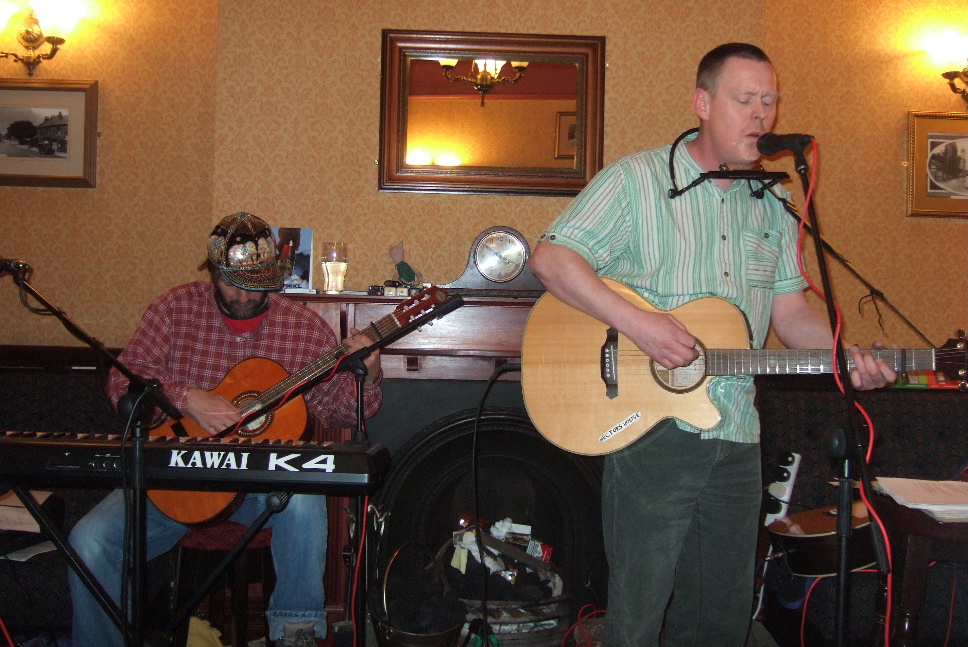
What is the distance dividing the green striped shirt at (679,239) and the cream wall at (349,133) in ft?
4.71

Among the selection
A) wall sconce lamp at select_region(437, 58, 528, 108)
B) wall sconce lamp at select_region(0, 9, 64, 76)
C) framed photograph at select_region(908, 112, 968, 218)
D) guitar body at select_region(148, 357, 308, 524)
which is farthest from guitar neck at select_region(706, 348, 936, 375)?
wall sconce lamp at select_region(0, 9, 64, 76)

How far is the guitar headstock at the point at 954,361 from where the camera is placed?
1613mm

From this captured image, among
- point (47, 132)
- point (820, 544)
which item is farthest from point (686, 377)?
point (47, 132)

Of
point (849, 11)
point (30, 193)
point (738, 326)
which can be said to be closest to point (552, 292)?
point (738, 326)

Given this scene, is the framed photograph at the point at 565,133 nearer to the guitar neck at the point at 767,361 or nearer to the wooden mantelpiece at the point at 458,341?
the wooden mantelpiece at the point at 458,341

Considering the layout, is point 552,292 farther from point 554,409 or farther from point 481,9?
point 481,9

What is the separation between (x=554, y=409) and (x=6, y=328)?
9.17 ft

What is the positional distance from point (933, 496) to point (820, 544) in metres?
0.47

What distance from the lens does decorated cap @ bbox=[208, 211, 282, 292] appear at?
2.47 m

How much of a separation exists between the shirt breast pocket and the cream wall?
145cm

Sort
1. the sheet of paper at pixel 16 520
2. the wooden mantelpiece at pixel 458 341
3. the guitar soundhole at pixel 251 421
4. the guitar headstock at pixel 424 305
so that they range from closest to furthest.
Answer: the guitar soundhole at pixel 251 421, the guitar headstock at pixel 424 305, the sheet of paper at pixel 16 520, the wooden mantelpiece at pixel 458 341

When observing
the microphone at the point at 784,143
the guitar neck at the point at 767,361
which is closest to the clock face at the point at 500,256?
the guitar neck at the point at 767,361

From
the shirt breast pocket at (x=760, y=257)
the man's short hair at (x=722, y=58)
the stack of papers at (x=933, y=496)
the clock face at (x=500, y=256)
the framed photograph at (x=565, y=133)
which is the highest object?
the framed photograph at (x=565, y=133)

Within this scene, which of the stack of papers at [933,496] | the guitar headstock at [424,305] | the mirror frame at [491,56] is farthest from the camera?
the mirror frame at [491,56]
